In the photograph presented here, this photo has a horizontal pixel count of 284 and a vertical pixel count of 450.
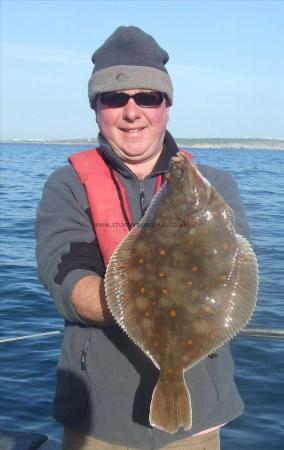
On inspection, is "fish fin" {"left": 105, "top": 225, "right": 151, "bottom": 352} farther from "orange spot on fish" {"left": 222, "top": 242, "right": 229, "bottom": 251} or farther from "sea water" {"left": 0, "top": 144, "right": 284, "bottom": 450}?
"sea water" {"left": 0, "top": 144, "right": 284, "bottom": 450}

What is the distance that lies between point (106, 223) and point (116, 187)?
259mm

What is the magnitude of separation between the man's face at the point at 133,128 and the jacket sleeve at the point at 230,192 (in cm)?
34

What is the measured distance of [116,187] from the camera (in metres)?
3.52

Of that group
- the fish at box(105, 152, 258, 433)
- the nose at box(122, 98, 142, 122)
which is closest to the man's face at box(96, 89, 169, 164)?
the nose at box(122, 98, 142, 122)

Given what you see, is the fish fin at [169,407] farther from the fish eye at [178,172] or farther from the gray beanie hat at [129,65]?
the gray beanie hat at [129,65]

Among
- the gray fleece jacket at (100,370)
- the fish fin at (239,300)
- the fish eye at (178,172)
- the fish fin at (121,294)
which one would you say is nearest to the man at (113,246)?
the gray fleece jacket at (100,370)

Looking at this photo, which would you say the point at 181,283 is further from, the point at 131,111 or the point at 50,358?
the point at 50,358

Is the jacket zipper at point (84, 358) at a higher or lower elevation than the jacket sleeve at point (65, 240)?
lower

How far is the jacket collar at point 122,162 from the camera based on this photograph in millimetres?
3541

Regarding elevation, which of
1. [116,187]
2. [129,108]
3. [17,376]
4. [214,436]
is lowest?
[17,376]

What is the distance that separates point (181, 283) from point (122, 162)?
98 centimetres

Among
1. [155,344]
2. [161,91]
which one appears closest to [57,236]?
[155,344]

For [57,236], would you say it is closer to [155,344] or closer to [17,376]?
[155,344]

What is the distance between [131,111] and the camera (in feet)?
11.2
